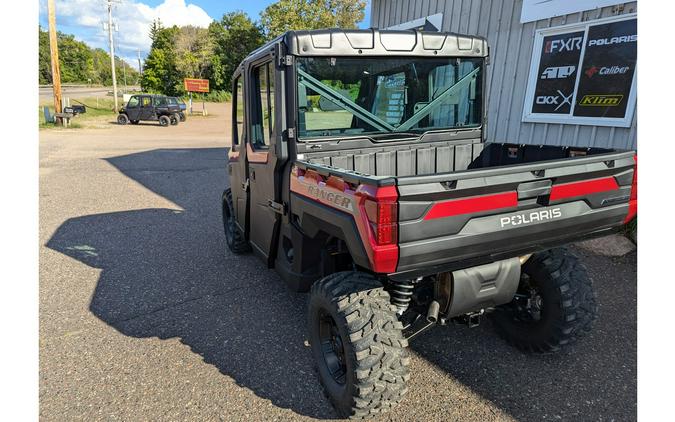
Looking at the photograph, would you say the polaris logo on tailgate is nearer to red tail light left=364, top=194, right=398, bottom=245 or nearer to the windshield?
red tail light left=364, top=194, right=398, bottom=245

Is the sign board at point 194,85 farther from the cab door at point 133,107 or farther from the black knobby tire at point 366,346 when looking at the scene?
the black knobby tire at point 366,346

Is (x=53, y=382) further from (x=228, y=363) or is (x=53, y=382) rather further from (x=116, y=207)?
(x=116, y=207)

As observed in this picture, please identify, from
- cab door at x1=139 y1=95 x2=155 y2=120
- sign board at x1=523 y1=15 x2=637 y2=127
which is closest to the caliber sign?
sign board at x1=523 y1=15 x2=637 y2=127

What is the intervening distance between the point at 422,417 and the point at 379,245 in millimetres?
1295

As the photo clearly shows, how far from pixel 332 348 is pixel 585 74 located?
5.63 meters

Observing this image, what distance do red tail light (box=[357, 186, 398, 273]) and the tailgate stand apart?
39mm

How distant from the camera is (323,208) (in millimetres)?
2623

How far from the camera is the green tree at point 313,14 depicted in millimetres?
35969

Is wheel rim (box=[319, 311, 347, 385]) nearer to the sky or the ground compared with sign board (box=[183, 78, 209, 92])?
nearer to the ground

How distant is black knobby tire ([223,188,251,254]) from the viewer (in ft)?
17.3

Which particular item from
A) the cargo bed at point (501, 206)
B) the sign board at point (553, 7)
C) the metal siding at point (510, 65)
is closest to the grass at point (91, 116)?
the metal siding at point (510, 65)

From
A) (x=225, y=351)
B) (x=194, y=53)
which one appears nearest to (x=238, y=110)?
(x=225, y=351)

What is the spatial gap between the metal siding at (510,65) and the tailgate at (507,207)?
148 inches

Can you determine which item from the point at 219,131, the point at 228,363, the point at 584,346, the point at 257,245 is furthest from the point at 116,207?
the point at 219,131
